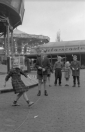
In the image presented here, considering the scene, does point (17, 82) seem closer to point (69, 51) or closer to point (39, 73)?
point (39, 73)

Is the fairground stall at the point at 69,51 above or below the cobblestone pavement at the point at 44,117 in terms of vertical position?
above

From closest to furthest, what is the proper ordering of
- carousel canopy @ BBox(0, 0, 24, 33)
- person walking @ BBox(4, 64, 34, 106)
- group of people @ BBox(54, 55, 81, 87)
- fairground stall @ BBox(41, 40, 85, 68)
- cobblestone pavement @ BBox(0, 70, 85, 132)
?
1. cobblestone pavement @ BBox(0, 70, 85, 132)
2. person walking @ BBox(4, 64, 34, 106)
3. group of people @ BBox(54, 55, 81, 87)
4. carousel canopy @ BBox(0, 0, 24, 33)
5. fairground stall @ BBox(41, 40, 85, 68)

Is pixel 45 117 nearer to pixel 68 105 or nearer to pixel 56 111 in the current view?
pixel 56 111

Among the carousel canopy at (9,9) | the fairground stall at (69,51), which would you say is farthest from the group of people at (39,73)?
the fairground stall at (69,51)

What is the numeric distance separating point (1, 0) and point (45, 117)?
19043 mm

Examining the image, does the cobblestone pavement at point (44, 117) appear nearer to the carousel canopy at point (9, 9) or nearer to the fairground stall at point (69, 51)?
the carousel canopy at point (9, 9)

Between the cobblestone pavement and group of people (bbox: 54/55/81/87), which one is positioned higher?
group of people (bbox: 54/55/81/87)

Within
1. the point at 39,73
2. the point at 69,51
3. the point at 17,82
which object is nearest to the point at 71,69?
the point at 39,73

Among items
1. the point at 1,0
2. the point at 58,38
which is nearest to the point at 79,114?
the point at 1,0

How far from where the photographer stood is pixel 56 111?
5.79 meters

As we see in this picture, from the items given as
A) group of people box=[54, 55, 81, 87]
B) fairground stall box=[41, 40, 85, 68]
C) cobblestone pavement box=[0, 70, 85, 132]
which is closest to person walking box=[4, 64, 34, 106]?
cobblestone pavement box=[0, 70, 85, 132]

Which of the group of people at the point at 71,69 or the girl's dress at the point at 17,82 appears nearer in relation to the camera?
the girl's dress at the point at 17,82

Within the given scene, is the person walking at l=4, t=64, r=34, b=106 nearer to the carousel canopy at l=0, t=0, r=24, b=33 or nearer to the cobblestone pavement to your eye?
the cobblestone pavement

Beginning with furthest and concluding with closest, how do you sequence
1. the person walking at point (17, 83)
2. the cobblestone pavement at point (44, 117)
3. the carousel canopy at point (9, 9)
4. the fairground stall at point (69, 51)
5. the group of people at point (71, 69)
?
1. the fairground stall at point (69, 51)
2. the carousel canopy at point (9, 9)
3. the group of people at point (71, 69)
4. the person walking at point (17, 83)
5. the cobblestone pavement at point (44, 117)
